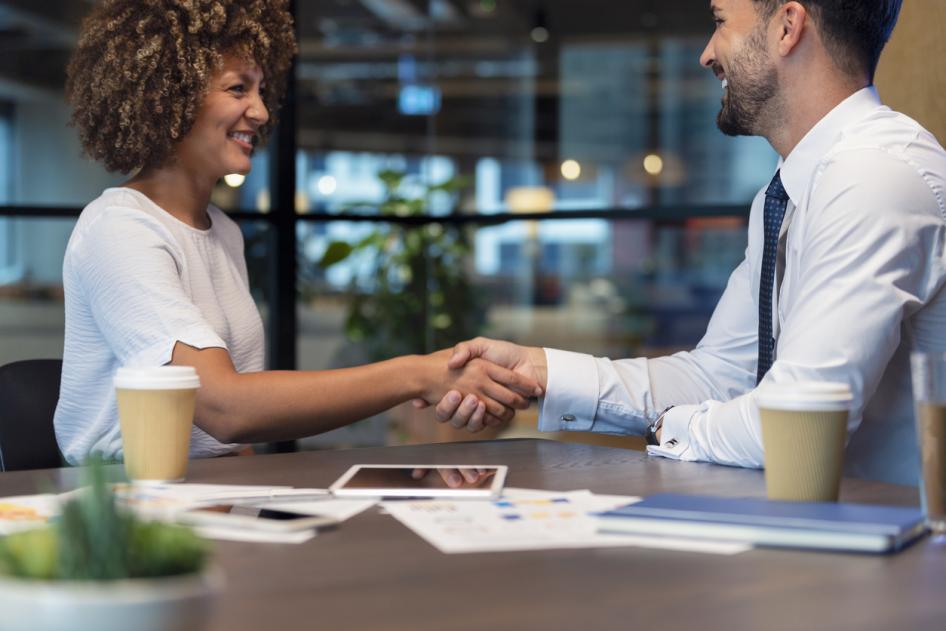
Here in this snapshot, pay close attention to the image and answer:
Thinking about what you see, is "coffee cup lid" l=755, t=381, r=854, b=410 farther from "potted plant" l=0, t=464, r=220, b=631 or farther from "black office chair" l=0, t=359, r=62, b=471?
"black office chair" l=0, t=359, r=62, b=471

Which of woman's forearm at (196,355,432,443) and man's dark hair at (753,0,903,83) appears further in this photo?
man's dark hair at (753,0,903,83)

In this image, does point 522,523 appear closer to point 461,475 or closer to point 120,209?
point 461,475

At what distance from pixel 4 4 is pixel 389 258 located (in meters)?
1.55

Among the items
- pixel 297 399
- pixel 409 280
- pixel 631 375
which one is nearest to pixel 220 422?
pixel 297 399

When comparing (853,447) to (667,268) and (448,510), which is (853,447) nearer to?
(448,510)

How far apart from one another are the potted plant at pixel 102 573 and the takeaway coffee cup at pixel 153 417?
2.25 feet

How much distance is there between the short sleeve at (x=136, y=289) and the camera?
1688 mm

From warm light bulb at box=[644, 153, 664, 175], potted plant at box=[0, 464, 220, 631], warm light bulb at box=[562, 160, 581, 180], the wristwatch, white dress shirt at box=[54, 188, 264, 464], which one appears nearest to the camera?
potted plant at box=[0, 464, 220, 631]

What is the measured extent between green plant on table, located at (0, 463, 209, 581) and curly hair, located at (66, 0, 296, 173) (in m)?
1.59

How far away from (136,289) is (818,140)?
1.07 metres

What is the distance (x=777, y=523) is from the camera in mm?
935

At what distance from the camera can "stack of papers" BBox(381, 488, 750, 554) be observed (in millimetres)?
941

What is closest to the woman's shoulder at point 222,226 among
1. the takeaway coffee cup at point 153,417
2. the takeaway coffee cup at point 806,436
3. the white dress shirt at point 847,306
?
the white dress shirt at point 847,306

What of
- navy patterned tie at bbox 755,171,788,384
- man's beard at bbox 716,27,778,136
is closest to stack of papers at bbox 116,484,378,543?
navy patterned tie at bbox 755,171,788,384
